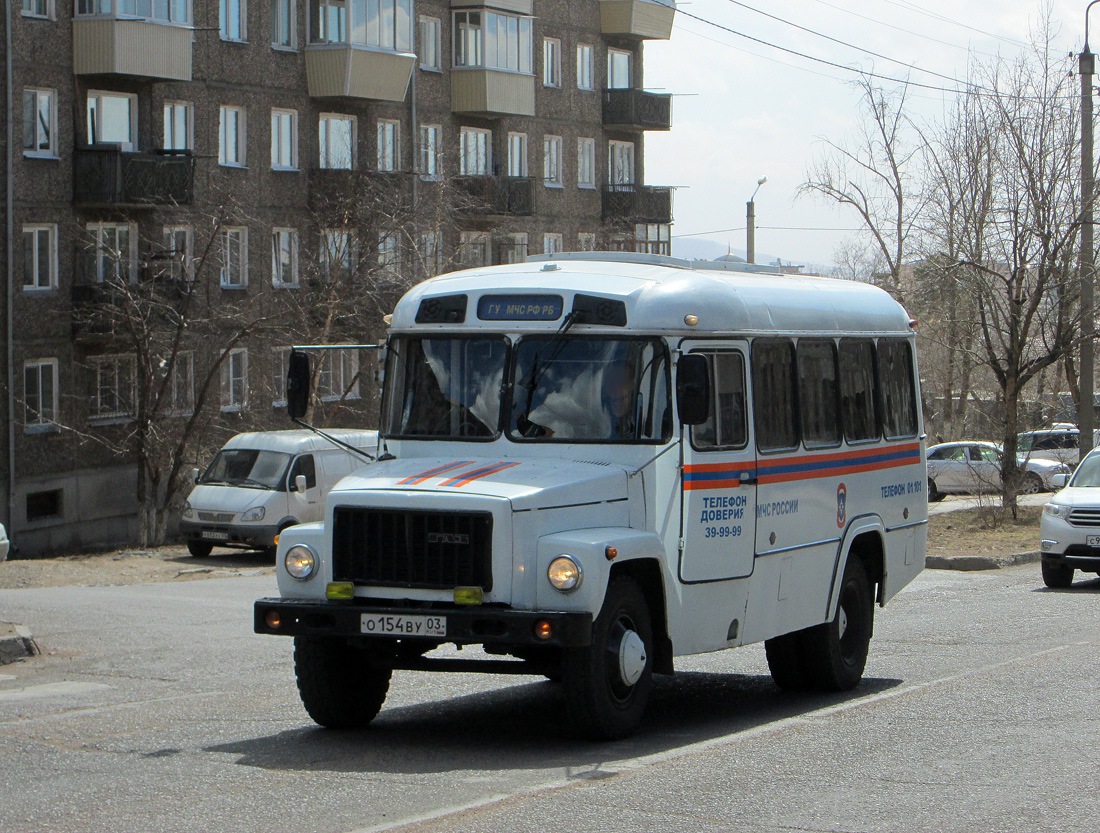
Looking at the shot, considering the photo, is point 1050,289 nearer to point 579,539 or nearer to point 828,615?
point 828,615

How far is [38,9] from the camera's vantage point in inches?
1355

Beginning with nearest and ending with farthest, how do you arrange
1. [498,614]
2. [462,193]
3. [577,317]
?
[498,614]
[577,317]
[462,193]

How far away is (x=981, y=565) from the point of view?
23.5 meters

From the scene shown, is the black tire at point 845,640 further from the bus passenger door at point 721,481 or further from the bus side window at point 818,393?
the bus passenger door at point 721,481

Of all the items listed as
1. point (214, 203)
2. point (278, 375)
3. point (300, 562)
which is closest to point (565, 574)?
point (300, 562)

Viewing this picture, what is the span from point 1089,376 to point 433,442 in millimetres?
21853

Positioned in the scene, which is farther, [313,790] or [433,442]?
[433,442]

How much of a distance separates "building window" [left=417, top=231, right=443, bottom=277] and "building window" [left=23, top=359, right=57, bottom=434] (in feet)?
27.2

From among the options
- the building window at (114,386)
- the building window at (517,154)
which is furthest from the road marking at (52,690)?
the building window at (517,154)

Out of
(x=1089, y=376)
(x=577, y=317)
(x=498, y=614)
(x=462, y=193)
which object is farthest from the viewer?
(x=462, y=193)

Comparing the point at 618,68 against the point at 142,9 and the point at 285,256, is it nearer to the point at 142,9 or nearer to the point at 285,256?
the point at 285,256

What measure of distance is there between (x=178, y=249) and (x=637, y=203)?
875 inches

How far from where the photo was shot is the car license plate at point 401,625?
339 inches

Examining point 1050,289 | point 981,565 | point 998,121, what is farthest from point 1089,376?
point 981,565
